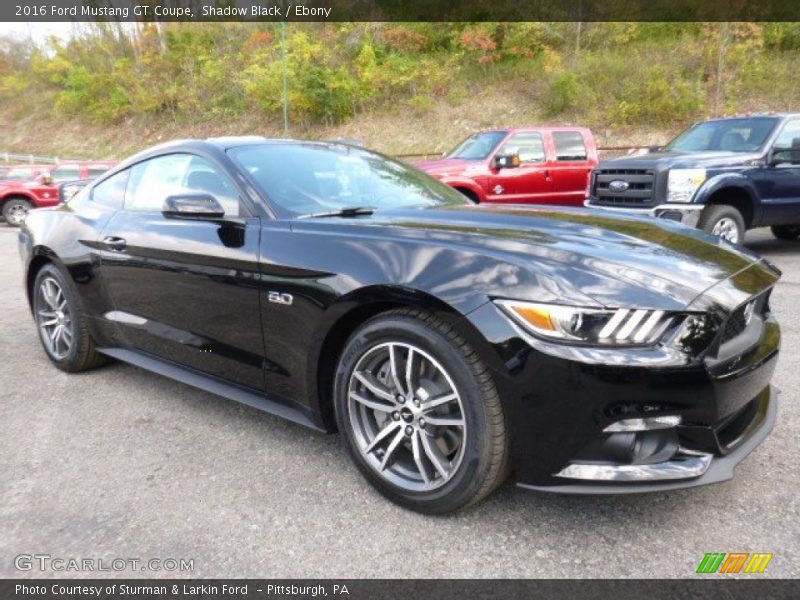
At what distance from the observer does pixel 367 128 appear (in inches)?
1189

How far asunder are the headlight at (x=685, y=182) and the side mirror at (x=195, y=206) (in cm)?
574

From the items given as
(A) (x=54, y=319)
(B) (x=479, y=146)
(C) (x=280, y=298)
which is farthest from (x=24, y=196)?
(C) (x=280, y=298)

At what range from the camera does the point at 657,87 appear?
23.1 meters

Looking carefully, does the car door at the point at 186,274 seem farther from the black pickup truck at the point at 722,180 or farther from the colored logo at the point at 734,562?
the black pickup truck at the point at 722,180

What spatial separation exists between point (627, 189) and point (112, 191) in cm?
574

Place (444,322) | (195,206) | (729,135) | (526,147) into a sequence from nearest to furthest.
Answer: (444,322) → (195,206) → (729,135) → (526,147)

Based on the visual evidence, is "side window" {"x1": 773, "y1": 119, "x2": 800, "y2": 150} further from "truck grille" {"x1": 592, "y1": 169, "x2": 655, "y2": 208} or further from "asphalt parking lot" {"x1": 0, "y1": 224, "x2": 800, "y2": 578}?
"asphalt parking lot" {"x1": 0, "y1": 224, "x2": 800, "y2": 578}

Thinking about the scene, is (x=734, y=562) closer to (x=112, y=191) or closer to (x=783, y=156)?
(x=112, y=191)

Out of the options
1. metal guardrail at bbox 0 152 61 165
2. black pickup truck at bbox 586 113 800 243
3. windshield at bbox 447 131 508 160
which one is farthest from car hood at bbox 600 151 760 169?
metal guardrail at bbox 0 152 61 165

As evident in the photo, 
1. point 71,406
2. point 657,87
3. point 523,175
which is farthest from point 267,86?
point 71,406

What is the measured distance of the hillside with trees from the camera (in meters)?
23.7

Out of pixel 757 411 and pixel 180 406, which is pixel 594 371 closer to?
pixel 757 411

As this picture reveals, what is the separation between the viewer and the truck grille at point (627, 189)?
23.5 ft

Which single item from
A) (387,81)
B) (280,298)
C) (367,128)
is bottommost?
(280,298)
